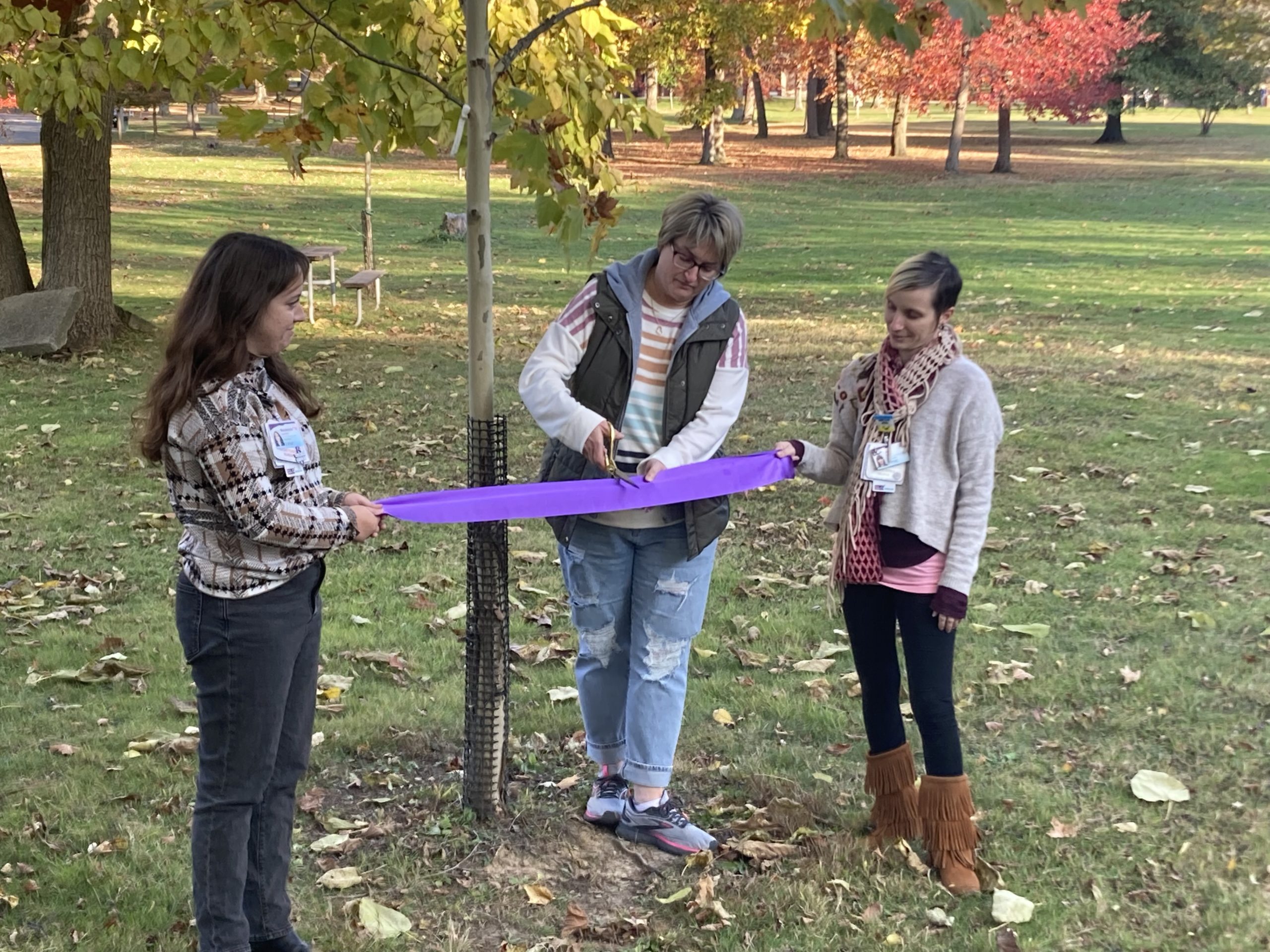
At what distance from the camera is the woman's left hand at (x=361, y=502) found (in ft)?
10.1

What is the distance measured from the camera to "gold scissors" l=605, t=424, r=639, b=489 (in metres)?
3.50

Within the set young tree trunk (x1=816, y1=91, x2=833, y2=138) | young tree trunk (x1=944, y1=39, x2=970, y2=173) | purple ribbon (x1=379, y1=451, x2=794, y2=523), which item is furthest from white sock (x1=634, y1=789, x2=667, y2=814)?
young tree trunk (x1=816, y1=91, x2=833, y2=138)

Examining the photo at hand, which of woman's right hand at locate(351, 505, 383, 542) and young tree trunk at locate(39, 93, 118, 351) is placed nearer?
woman's right hand at locate(351, 505, 383, 542)

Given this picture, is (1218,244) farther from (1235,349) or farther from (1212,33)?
(1212,33)

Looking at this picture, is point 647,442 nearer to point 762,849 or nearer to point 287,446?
point 287,446

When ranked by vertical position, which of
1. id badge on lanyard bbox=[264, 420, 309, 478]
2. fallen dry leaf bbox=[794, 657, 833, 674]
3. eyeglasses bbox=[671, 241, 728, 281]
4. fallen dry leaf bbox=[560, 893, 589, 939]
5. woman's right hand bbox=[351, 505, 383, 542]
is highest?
eyeglasses bbox=[671, 241, 728, 281]

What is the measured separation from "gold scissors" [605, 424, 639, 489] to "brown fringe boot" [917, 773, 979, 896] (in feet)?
4.31

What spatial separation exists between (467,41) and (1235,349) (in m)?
10.1

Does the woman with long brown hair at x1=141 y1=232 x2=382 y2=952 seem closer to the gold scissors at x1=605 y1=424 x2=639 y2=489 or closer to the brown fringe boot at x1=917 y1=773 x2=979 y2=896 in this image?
the gold scissors at x1=605 y1=424 x2=639 y2=489

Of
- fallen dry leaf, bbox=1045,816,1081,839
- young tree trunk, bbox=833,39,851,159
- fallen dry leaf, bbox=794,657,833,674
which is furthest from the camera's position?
young tree trunk, bbox=833,39,851,159

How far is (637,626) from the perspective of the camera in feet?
12.7

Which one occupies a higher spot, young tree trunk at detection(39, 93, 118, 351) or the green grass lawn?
young tree trunk at detection(39, 93, 118, 351)

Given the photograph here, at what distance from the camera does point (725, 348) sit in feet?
12.2

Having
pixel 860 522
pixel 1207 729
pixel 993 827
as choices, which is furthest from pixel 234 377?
pixel 1207 729
